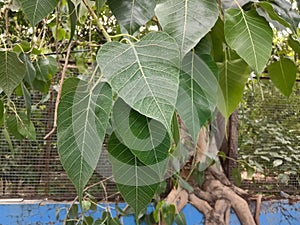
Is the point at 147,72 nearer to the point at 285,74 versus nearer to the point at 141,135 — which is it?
the point at 141,135

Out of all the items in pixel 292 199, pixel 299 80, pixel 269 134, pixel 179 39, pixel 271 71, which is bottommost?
pixel 292 199

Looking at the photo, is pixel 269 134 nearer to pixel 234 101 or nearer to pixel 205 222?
pixel 205 222

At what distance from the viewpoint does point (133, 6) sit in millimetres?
410

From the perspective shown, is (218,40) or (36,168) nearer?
(218,40)

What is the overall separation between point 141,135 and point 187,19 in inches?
4.0

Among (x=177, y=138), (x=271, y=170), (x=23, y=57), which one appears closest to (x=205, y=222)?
(x=271, y=170)

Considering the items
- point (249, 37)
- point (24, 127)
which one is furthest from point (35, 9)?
point (24, 127)

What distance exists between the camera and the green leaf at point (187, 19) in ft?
1.12

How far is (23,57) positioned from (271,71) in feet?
1.26

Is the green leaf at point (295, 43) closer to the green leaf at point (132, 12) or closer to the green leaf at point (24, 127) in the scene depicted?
the green leaf at point (132, 12)

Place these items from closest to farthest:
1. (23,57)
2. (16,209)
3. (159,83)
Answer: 1. (159,83)
2. (23,57)
3. (16,209)

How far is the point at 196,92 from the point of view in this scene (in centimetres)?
37

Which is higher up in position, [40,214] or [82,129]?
[82,129]

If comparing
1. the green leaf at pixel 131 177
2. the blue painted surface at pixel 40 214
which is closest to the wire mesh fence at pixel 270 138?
the blue painted surface at pixel 40 214
